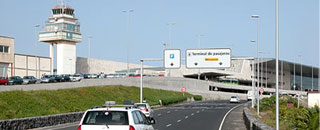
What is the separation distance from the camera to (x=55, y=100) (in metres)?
47.4

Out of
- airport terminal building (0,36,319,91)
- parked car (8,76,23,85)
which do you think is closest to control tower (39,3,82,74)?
airport terminal building (0,36,319,91)

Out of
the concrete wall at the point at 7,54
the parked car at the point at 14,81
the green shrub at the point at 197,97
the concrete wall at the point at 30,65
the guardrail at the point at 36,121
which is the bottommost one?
the green shrub at the point at 197,97

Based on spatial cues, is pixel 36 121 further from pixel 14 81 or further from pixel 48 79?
pixel 48 79

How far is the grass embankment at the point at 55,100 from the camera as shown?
124 ft

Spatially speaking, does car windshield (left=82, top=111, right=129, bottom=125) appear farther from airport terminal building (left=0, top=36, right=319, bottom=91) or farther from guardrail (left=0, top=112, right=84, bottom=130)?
airport terminal building (left=0, top=36, right=319, bottom=91)

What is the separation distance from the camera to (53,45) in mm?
109812

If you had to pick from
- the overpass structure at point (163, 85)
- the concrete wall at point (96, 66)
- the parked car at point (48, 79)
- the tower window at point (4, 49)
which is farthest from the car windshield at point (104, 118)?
the concrete wall at point (96, 66)

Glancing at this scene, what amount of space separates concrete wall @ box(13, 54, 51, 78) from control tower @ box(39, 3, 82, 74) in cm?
865

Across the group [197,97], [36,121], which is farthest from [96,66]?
[36,121]

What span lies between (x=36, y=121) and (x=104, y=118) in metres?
15.2

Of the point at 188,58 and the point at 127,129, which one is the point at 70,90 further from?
the point at 127,129

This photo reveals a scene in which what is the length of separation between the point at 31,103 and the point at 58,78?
33097 mm

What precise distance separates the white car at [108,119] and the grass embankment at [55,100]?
844 inches

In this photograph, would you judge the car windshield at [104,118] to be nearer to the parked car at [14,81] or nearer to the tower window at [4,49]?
the parked car at [14,81]
